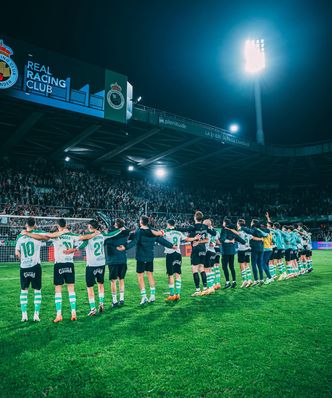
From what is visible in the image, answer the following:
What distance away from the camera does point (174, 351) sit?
5105 millimetres

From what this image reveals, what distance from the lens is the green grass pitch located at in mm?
3912

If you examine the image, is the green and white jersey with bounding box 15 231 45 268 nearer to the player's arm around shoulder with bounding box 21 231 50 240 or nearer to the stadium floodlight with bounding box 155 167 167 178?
the player's arm around shoulder with bounding box 21 231 50 240

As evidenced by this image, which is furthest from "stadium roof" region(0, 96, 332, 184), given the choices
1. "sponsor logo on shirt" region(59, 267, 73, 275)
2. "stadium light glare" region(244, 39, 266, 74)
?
"sponsor logo on shirt" region(59, 267, 73, 275)

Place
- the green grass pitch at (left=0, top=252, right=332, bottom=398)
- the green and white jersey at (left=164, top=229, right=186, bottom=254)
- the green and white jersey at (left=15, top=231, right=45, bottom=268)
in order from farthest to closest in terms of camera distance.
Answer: the green and white jersey at (left=164, top=229, right=186, bottom=254), the green and white jersey at (left=15, top=231, right=45, bottom=268), the green grass pitch at (left=0, top=252, right=332, bottom=398)

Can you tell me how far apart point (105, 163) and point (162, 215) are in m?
9.84

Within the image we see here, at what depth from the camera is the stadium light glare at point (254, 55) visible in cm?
4062

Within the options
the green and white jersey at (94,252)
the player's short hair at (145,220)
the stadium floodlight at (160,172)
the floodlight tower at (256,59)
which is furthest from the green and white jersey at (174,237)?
the floodlight tower at (256,59)

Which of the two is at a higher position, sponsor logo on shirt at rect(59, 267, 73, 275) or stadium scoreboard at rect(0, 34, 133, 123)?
stadium scoreboard at rect(0, 34, 133, 123)

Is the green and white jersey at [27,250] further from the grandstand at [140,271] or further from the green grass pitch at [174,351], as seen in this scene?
the green grass pitch at [174,351]

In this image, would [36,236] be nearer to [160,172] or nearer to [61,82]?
[61,82]

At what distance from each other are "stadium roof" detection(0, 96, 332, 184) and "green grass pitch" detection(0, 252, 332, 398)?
61.3 feet

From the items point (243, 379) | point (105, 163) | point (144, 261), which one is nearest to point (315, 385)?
point (243, 379)

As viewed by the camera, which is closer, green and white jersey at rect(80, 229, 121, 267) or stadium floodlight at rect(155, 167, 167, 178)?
green and white jersey at rect(80, 229, 121, 267)

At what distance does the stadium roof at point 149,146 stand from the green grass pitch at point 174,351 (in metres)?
18.7
